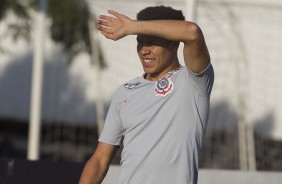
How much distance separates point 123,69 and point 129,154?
27.8 ft

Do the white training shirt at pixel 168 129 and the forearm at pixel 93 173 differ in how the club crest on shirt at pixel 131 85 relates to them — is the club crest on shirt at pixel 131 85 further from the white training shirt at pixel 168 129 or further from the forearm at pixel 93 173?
the forearm at pixel 93 173

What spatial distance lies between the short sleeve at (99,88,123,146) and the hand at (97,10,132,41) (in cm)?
47

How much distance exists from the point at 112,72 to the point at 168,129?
9.00 m

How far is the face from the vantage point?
3.75 m

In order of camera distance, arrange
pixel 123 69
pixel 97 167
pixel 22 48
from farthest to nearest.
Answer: pixel 22 48 < pixel 123 69 < pixel 97 167

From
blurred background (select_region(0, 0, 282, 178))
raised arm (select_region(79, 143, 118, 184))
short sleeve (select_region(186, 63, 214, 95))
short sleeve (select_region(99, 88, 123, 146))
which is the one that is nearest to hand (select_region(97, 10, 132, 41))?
short sleeve (select_region(186, 63, 214, 95))

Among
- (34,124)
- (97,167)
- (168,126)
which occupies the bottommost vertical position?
(34,124)

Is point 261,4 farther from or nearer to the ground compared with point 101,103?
farther from the ground

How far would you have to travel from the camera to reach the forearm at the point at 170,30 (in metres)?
3.46

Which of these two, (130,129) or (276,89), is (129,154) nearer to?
(130,129)

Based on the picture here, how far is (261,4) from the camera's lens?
12.3 meters

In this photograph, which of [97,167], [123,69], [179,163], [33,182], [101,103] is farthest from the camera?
[101,103]

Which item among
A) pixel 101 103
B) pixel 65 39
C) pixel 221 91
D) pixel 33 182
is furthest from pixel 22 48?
pixel 33 182

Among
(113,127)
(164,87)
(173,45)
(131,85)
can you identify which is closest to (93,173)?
(113,127)
